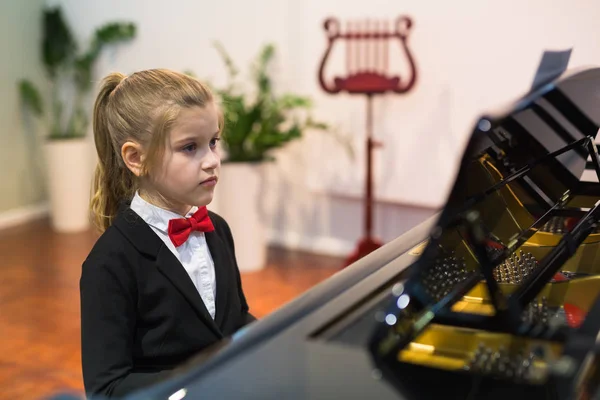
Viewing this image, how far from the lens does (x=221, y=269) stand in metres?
1.61

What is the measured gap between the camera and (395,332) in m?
1.14

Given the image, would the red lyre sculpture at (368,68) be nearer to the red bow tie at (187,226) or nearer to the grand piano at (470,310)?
the grand piano at (470,310)

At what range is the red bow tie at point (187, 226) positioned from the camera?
Answer: 1546 mm

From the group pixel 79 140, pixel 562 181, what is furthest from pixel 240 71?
pixel 562 181

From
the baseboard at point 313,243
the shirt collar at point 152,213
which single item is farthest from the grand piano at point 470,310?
the baseboard at point 313,243

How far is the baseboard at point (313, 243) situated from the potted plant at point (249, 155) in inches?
17.1

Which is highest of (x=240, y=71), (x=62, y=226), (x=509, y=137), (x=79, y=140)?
(x=509, y=137)

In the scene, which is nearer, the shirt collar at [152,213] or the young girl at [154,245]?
the young girl at [154,245]

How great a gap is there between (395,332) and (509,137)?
53cm

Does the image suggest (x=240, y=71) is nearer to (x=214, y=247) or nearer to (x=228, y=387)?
(x=214, y=247)

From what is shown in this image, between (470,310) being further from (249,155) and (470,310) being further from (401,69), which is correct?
(249,155)

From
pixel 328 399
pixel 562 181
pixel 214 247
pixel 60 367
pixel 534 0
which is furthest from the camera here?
pixel 534 0

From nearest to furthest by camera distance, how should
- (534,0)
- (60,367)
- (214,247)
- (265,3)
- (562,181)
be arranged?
1. (214,247)
2. (562,181)
3. (60,367)
4. (534,0)
5. (265,3)

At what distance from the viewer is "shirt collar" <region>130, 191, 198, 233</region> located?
5.12ft
